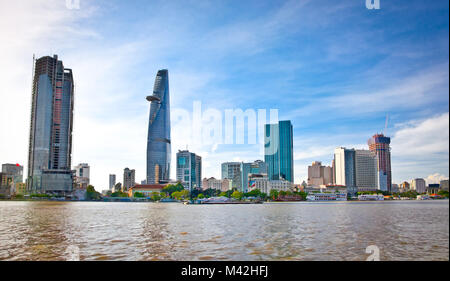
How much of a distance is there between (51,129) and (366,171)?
146886 mm

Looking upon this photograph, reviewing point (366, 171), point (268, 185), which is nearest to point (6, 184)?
point (268, 185)

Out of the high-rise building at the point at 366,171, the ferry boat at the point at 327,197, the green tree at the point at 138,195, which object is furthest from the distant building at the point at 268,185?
the green tree at the point at 138,195

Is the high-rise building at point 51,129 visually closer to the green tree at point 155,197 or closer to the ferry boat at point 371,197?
the green tree at point 155,197

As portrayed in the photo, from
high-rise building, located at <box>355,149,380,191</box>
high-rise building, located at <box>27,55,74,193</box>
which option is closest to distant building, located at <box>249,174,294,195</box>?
high-rise building, located at <box>355,149,380,191</box>

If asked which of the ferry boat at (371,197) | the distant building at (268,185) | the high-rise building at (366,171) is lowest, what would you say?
the ferry boat at (371,197)

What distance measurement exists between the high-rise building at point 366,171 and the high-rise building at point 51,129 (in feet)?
425

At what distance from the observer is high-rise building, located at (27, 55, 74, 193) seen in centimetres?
15975

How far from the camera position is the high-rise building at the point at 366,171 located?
299 feet

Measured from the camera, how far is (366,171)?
112m
